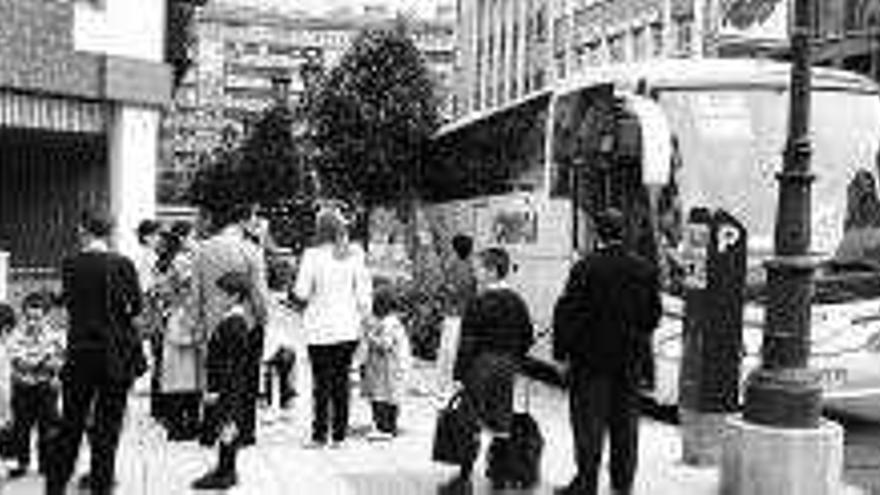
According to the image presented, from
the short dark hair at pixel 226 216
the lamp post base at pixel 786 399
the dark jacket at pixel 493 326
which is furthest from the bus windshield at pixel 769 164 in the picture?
the dark jacket at pixel 493 326

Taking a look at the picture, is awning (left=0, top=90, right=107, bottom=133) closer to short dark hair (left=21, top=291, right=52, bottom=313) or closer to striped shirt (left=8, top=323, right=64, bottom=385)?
short dark hair (left=21, top=291, right=52, bottom=313)

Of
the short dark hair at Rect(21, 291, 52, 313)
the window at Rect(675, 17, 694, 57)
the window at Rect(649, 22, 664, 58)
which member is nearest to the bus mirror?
the short dark hair at Rect(21, 291, 52, 313)

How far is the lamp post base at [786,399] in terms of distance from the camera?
11531mm

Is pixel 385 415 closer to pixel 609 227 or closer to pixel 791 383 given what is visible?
pixel 609 227

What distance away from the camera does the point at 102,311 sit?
35.5 feet

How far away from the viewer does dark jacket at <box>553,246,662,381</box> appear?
1134 cm

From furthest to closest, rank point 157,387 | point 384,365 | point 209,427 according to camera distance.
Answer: point 157,387
point 384,365
point 209,427

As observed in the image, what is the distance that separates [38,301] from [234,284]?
127cm

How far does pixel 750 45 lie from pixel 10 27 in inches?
500

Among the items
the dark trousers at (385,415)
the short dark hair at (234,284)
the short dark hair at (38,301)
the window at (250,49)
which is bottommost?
the dark trousers at (385,415)

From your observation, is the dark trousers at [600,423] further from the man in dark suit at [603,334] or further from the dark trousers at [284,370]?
the dark trousers at [284,370]

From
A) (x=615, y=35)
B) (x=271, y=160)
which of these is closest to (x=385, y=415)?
(x=615, y=35)

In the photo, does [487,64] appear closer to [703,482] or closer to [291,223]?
[291,223]

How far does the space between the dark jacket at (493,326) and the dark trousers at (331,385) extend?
2214mm
